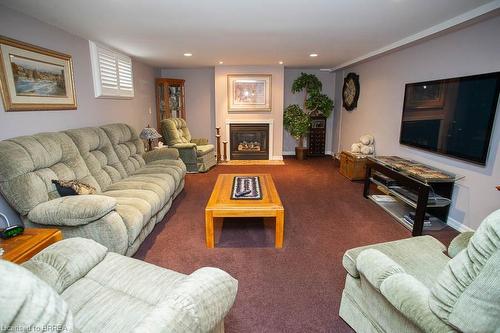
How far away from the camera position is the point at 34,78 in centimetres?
256

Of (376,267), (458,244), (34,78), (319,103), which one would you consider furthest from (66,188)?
(319,103)

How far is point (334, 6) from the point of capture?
2.23 meters

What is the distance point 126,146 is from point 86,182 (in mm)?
1164

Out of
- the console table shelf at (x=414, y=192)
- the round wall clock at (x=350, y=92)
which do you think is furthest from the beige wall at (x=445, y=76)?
the round wall clock at (x=350, y=92)

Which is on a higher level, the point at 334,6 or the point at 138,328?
the point at 334,6

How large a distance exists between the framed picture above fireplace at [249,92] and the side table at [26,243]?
4.87m

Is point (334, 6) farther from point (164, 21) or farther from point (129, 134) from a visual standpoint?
point (129, 134)

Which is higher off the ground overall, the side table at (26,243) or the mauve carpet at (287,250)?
the side table at (26,243)

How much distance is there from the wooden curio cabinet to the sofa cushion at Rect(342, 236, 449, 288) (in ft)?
17.4

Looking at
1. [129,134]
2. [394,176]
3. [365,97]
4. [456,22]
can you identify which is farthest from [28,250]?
[365,97]

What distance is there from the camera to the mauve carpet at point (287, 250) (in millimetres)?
1742

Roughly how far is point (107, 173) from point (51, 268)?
1.89 m

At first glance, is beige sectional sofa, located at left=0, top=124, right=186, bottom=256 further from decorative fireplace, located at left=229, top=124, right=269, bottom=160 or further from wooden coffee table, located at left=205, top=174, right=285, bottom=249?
decorative fireplace, located at left=229, top=124, right=269, bottom=160

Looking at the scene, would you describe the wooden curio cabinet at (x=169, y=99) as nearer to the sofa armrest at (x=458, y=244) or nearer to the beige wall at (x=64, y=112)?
the beige wall at (x=64, y=112)
